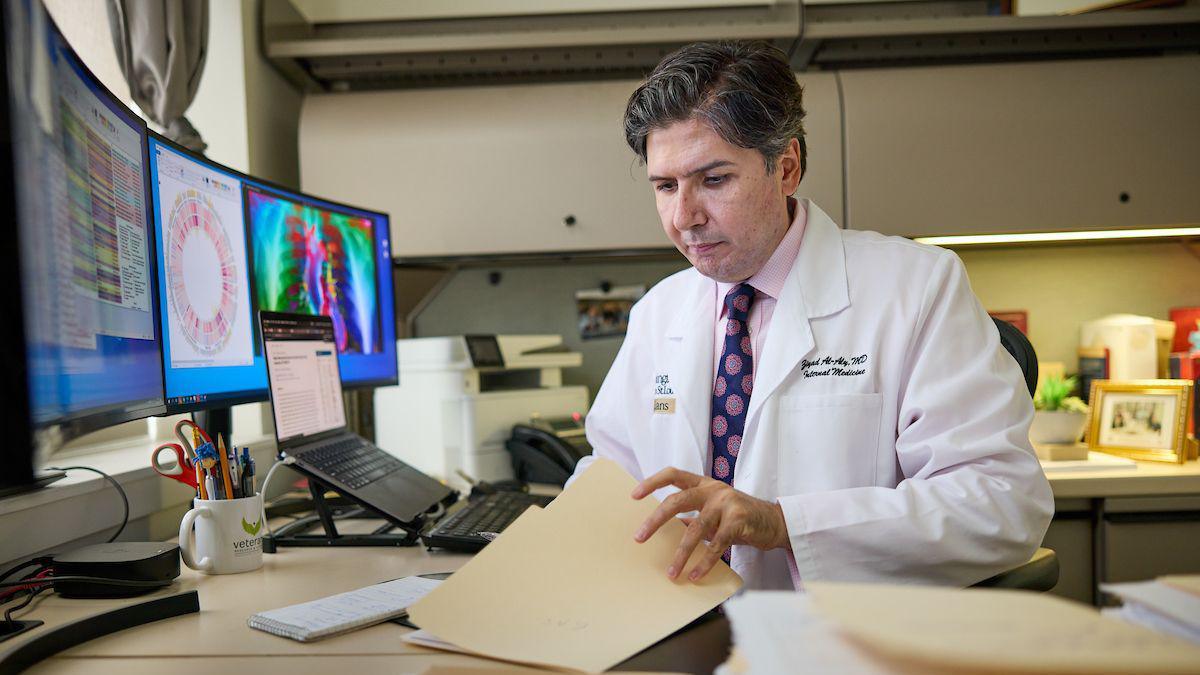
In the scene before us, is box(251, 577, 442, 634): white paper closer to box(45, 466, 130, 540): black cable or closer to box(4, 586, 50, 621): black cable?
box(4, 586, 50, 621): black cable

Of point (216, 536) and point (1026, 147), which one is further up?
point (1026, 147)

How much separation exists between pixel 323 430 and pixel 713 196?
0.75 meters

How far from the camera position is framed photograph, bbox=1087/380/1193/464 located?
2082mm

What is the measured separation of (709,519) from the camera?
883 millimetres

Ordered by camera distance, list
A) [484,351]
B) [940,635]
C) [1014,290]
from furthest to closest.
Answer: [1014,290] < [484,351] < [940,635]

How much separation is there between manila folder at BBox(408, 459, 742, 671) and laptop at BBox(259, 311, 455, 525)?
53cm

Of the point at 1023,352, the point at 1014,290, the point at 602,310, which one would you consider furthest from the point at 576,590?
the point at 1014,290

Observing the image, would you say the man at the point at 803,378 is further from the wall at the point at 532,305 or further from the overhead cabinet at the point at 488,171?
the wall at the point at 532,305

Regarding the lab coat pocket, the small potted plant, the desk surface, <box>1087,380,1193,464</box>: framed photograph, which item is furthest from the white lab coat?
<box>1087,380,1193,464</box>: framed photograph

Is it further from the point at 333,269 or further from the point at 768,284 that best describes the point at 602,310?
the point at 768,284

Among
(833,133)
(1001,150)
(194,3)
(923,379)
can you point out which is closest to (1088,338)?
(1001,150)

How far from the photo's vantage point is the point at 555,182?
2.21 metres

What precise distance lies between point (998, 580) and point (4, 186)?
113cm

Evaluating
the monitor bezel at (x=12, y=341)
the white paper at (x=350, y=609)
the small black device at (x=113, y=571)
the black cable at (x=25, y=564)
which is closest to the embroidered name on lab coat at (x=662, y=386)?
the white paper at (x=350, y=609)
